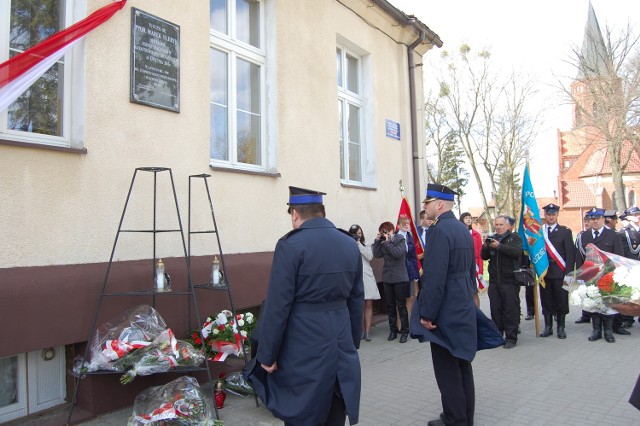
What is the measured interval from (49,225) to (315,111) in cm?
443

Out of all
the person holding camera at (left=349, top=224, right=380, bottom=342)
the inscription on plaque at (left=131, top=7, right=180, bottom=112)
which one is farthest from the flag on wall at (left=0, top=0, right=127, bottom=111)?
the person holding camera at (left=349, top=224, right=380, bottom=342)

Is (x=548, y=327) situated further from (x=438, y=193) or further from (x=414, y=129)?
(x=438, y=193)

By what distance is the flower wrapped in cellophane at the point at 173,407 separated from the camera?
4.05 metres

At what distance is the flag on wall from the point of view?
407cm

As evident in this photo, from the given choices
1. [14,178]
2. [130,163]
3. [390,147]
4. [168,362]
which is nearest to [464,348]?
[168,362]

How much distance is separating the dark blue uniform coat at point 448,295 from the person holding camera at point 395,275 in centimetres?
344

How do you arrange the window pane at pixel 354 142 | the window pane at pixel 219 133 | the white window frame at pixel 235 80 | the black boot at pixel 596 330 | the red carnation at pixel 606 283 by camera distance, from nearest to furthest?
the red carnation at pixel 606 283 < the window pane at pixel 219 133 < the white window frame at pixel 235 80 < the black boot at pixel 596 330 < the window pane at pixel 354 142

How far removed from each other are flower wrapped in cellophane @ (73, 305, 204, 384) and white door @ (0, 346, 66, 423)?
0.23 meters

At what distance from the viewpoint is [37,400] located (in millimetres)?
4527

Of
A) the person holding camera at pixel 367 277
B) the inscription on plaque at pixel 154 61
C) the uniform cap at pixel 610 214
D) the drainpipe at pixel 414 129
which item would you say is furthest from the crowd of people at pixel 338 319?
the drainpipe at pixel 414 129

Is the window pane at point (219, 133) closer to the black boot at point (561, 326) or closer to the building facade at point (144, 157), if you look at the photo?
the building facade at point (144, 157)

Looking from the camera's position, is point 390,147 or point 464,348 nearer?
point 464,348

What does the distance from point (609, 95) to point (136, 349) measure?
2516 centimetres

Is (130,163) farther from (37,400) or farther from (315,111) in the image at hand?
(315,111)
